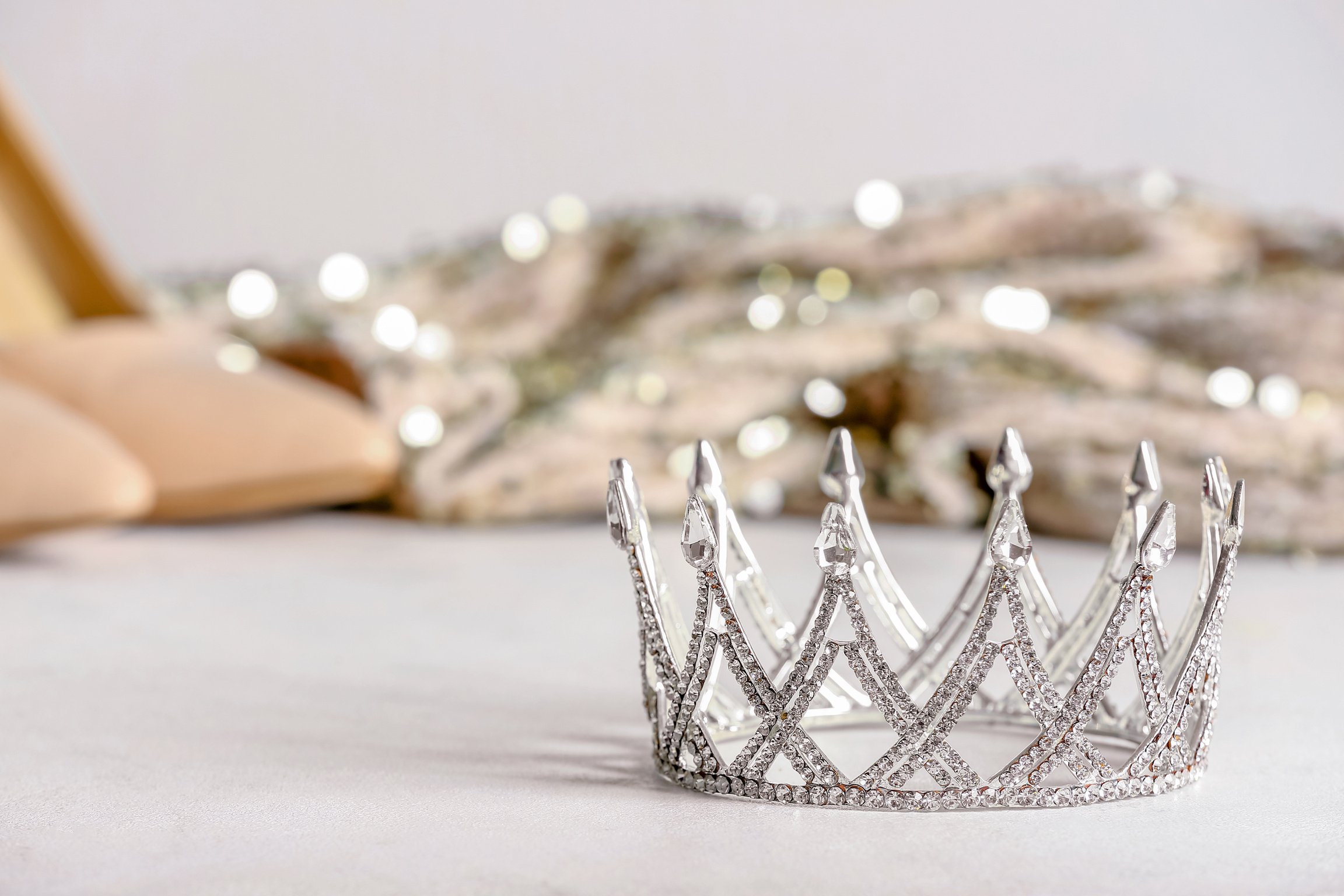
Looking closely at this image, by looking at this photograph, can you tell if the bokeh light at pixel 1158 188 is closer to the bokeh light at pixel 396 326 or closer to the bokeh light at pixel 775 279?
the bokeh light at pixel 775 279

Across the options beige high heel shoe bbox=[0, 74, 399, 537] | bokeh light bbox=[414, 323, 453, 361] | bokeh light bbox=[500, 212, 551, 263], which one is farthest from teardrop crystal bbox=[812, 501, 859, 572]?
bokeh light bbox=[500, 212, 551, 263]

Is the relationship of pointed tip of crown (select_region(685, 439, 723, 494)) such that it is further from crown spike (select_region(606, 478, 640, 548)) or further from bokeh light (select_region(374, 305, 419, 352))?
bokeh light (select_region(374, 305, 419, 352))

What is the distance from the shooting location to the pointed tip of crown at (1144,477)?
0.61m

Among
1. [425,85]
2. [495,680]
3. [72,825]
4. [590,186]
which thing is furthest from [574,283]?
[72,825]

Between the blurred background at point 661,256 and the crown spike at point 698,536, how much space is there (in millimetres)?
771

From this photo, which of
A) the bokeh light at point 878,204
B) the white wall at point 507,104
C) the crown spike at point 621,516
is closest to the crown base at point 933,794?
the crown spike at point 621,516

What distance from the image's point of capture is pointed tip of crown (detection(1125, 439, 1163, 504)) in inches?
24.0

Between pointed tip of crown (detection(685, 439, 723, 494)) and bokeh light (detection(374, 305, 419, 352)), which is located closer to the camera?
pointed tip of crown (detection(685, 439, 723, 494))

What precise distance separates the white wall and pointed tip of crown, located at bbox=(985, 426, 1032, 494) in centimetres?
167

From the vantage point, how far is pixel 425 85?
2.36m

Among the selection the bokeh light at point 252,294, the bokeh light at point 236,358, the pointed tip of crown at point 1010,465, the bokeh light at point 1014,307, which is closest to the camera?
the pointed tip of crown at point 1010,465

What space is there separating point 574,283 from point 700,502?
132 cm

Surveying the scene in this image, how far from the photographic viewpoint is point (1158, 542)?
49 cm

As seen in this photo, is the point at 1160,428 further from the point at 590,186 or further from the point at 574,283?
the point at 590,186
